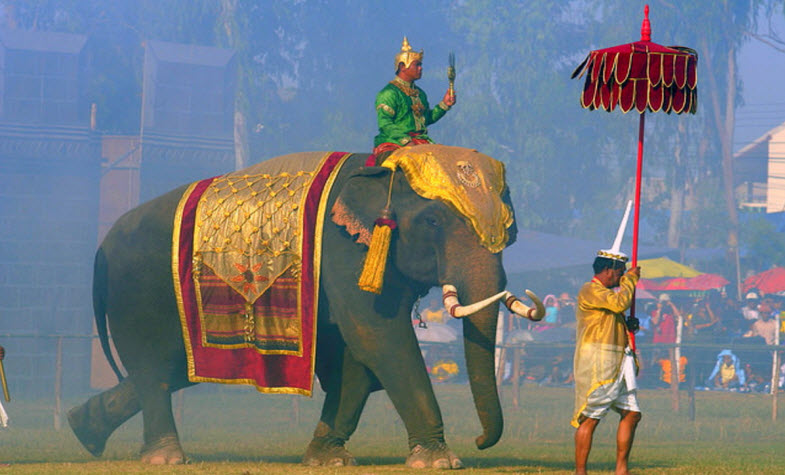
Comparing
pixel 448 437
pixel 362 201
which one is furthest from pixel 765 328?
pixel 362 201

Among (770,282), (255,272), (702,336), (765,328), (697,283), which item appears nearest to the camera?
(255,272)

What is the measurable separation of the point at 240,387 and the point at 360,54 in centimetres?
3013

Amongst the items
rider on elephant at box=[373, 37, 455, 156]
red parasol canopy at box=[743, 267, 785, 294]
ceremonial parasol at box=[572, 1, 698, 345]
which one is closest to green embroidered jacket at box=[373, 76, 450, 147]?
rider on elephant at box=[373, 37, 455, 156]

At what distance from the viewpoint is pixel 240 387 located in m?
28.4

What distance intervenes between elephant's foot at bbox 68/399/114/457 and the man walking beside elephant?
5109 mm

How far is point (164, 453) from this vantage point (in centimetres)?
1276

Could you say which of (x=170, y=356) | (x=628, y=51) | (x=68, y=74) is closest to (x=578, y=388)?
(x=628, y=51)

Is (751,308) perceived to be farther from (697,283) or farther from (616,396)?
(616,396)

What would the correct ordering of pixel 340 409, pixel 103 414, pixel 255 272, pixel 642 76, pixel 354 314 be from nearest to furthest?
pixel 642 76
pixel 354 314
pixel 255 272
pixel 340 409
pixel 103 414

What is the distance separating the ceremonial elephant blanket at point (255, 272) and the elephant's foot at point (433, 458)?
115 centimetres

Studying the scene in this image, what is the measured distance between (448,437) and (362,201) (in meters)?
6.21

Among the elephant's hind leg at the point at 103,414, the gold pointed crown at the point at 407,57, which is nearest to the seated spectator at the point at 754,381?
the gold pointed crown at the point at 407,57

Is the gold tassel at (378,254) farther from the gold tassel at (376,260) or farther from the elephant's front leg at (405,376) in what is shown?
the elephant's front leg at (405,376)

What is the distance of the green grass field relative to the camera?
1202cm
